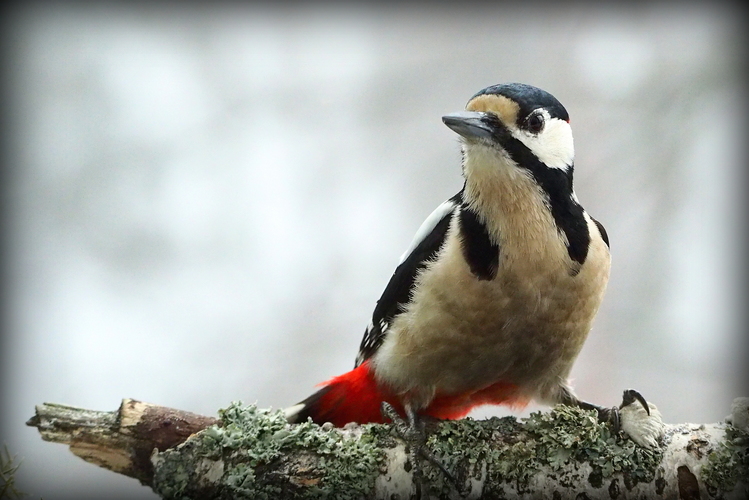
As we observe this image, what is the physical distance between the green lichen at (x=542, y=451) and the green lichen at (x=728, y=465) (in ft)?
0.45

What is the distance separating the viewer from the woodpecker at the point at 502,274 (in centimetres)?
215

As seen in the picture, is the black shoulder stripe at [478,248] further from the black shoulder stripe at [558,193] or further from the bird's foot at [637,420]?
the bird's foot at [637,420]

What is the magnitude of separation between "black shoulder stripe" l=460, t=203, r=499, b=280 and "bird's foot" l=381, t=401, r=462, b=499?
0.51 m

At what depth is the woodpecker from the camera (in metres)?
2.15

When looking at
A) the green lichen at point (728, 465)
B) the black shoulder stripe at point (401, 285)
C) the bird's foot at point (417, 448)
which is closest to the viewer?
the green lichen at point (728, 465)

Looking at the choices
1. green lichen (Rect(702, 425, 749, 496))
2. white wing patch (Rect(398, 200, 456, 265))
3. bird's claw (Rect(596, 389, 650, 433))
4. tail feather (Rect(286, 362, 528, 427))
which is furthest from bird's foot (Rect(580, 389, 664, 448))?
white wing patch (Rect(398, 200, 456, 265))

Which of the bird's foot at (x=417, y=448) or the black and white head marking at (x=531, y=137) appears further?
the black and white head marking at (x=531, y=137)

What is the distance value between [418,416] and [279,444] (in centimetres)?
49

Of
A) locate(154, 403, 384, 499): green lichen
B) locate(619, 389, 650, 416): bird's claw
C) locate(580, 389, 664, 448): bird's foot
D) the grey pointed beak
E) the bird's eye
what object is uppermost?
the bird's eye

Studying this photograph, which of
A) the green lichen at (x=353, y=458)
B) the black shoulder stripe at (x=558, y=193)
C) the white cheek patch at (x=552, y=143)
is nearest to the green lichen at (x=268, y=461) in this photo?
the green lichen at (x=353, y=458)

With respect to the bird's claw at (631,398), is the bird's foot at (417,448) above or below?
below

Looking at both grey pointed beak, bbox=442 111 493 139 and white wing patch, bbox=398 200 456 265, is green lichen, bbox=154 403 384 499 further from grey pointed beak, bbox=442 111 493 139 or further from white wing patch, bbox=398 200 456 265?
grey pointed beak, bbox=442 111 493 139

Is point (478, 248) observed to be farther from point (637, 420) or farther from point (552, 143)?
point (637, 420)

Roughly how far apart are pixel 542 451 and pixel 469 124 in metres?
0.99
